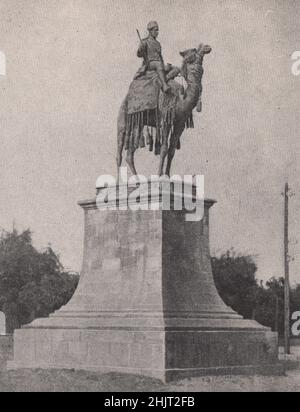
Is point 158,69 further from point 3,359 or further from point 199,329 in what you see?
point 3,359

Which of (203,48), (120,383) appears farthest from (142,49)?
(120,383)

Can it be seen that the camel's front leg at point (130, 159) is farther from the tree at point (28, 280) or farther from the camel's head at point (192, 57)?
the tree at point (28, 280)

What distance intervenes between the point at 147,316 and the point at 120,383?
1884 millimetres

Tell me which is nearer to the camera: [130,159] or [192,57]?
[192,57]

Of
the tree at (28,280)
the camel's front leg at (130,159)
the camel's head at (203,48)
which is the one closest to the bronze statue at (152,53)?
the camel's head at (203,48)

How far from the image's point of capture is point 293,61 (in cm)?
2350

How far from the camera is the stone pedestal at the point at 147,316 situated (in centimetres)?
2014

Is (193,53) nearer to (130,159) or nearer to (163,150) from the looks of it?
(163,150)

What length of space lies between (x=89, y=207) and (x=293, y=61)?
20.7 feet

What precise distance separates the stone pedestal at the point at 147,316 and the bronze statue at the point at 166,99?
5.67 feet

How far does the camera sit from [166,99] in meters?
22.5

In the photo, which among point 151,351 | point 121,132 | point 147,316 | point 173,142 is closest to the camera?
point 151,351
